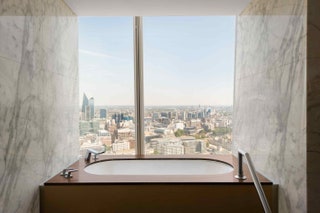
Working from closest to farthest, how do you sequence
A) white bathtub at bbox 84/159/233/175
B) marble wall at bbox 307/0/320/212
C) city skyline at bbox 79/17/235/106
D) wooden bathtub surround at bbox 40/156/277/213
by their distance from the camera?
marble wall at bbox 307/0/320/212
wooden bathtub surround at bbox 40/156/277/213
white bathtub at bbox 84/159/233/175
city skyline at bbox 79/17/235/106

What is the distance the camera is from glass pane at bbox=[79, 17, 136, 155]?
2674mm

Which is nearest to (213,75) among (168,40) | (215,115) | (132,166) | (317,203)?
(215,115)

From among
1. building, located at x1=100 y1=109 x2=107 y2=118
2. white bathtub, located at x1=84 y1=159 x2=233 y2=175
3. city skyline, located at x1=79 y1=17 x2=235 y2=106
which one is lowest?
white bathtub, located at x1=84 y1=159 x2=233 y2=175

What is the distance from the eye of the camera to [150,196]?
172 cm

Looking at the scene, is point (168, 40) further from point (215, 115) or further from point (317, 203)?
point (317, 203)

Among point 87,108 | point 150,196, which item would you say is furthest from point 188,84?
point 150,196

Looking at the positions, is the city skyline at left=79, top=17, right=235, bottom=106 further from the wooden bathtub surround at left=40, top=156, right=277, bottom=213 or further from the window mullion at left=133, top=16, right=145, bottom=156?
the wooden bathtub surround at left=40, top=156, right=277, bottom=213

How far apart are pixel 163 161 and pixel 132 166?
1.02 ft

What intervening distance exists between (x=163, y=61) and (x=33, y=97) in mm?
1452

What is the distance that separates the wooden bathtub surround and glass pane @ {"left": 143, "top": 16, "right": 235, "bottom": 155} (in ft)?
3.36

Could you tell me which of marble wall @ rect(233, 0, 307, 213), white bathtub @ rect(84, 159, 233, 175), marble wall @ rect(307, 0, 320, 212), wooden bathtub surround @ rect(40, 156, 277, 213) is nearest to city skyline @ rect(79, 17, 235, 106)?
marble wall @ rect(233, 0, 307, 213)

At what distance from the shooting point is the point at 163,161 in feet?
8.30

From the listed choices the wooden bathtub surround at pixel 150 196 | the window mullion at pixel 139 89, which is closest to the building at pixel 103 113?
the window mullion at pixel 139 89

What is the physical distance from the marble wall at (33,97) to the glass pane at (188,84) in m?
0.85
